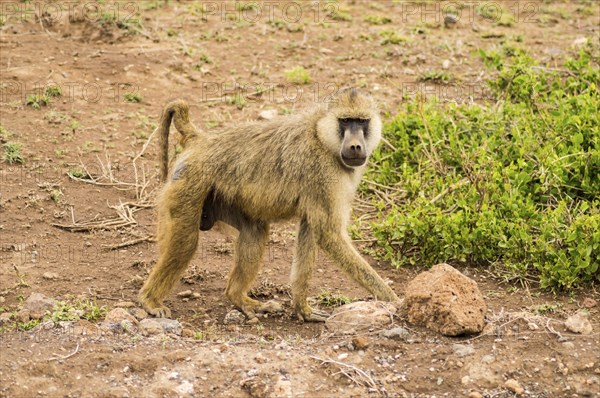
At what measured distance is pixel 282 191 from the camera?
6004 mm

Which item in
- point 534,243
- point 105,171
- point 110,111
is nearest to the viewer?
point 534,243

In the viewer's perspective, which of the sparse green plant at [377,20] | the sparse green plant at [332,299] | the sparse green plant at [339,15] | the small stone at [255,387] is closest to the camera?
the small stone at [255,387]

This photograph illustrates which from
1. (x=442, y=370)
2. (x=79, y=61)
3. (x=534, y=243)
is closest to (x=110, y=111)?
(x=79, y=61)

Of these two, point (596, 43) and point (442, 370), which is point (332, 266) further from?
point (596, 43)

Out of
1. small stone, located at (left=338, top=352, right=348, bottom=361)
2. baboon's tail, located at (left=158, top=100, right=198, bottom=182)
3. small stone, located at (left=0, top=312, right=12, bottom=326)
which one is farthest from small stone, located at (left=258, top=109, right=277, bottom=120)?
small stone, located at (left=338, top=352, right=348, bottom=361)

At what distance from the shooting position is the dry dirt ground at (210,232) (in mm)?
4680

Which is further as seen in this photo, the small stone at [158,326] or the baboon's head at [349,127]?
the baboon's head at [349,127]

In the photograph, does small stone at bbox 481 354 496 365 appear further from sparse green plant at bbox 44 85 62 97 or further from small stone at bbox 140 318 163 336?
sparse green plant at bbox 44 85 62 97

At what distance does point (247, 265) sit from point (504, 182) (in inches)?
87.8

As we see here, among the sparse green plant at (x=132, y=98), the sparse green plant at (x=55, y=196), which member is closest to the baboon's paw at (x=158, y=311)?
the sparse green plant at (x=55, y=196)

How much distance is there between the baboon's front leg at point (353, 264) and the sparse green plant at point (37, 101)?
13.7 feet

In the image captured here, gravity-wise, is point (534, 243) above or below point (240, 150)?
below

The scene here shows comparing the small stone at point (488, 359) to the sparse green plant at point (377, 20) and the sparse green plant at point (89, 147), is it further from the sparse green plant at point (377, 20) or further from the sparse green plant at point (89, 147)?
the sparse green plant at point (377, 20)

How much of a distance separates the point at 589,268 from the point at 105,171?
4332mm
